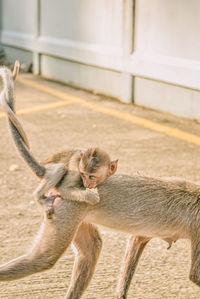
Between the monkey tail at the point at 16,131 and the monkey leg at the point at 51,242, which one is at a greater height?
the monkey tail at the point at 16,131

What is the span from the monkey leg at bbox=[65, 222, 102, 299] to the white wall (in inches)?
216

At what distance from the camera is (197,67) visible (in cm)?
927

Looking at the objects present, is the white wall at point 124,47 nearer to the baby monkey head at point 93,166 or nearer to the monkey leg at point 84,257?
the monkey leg at point 84,257

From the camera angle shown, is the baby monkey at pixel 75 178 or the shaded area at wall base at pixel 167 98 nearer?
the baby monkey at pixel 75 178

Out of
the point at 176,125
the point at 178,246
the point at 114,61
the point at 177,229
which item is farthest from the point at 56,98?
the point at 177,229

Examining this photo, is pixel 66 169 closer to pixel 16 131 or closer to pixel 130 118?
pixel 16 131

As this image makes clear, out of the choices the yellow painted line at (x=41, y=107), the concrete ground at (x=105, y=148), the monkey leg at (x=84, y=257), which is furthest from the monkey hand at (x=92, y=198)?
the yellow painted line at (x=41, y=107)

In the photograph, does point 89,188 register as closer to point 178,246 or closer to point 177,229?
point 177,229

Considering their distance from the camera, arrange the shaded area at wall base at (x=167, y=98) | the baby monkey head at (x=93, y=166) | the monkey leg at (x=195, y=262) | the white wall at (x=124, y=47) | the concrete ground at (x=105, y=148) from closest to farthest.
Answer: the baby monkey head at (x=93, y=166)
the monkey leg at (x=195, y=262)
the concrete ground at (x=105, y=148)
the shaded area at wall base at (x=167, y=98)
the white wall at (x=124, y=47)

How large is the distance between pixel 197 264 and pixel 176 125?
18.2 ft

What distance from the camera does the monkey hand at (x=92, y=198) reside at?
346 centimetres

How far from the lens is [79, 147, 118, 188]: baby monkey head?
3385 millimetres

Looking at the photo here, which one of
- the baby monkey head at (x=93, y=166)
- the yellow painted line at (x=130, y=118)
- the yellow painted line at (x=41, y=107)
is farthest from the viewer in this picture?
the yellow painted line at (x=41, y=107)

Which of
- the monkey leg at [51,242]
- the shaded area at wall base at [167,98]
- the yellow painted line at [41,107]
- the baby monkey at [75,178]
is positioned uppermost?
the baby monkey at [75,178]
